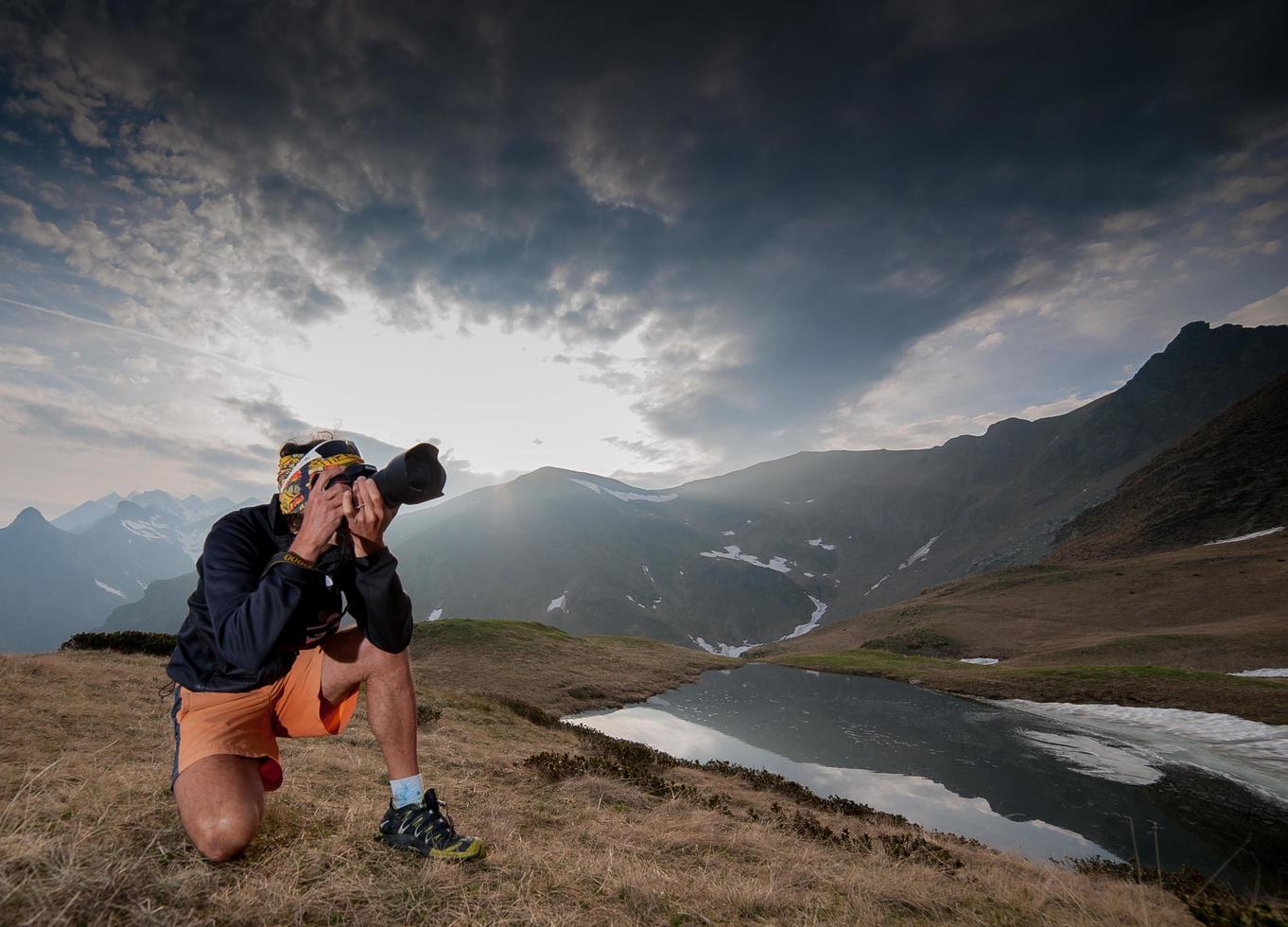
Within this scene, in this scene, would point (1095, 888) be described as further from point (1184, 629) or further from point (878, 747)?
point (1184, 629)

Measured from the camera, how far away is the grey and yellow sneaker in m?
3.65

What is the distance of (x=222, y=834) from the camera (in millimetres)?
3146

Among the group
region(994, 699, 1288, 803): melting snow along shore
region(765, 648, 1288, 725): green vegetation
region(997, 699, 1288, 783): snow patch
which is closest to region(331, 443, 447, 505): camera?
Result: region(994, 699, 1288, 803): melting snow along shore

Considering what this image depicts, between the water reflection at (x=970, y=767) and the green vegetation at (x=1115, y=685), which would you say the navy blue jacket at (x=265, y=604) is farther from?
the green vegetation at (x=1115, y=685)

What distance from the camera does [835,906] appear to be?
12.2ft

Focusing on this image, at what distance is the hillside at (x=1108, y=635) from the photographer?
23.5 meters

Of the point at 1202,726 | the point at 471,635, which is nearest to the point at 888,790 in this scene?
the point at 1202,726

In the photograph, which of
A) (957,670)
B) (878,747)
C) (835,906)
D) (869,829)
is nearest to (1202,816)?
(878,747)

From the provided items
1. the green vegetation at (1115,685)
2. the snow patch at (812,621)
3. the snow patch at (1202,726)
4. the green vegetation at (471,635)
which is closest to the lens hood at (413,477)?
the snow patch at (1202,726)

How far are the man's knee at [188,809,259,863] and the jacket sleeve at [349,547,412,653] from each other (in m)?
1.26

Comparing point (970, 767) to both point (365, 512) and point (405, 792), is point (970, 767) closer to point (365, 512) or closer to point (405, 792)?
point (405, 792)

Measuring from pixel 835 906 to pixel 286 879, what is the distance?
3602 mm

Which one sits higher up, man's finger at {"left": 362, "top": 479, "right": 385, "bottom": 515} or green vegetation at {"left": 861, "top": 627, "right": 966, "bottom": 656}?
man's finger at {"left": 362, "top": 479, "right": 385, "bottom": 515}

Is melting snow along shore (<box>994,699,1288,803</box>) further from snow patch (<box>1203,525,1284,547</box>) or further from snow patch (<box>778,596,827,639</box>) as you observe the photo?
snow patch (<box>778,596,827,639</box>)
